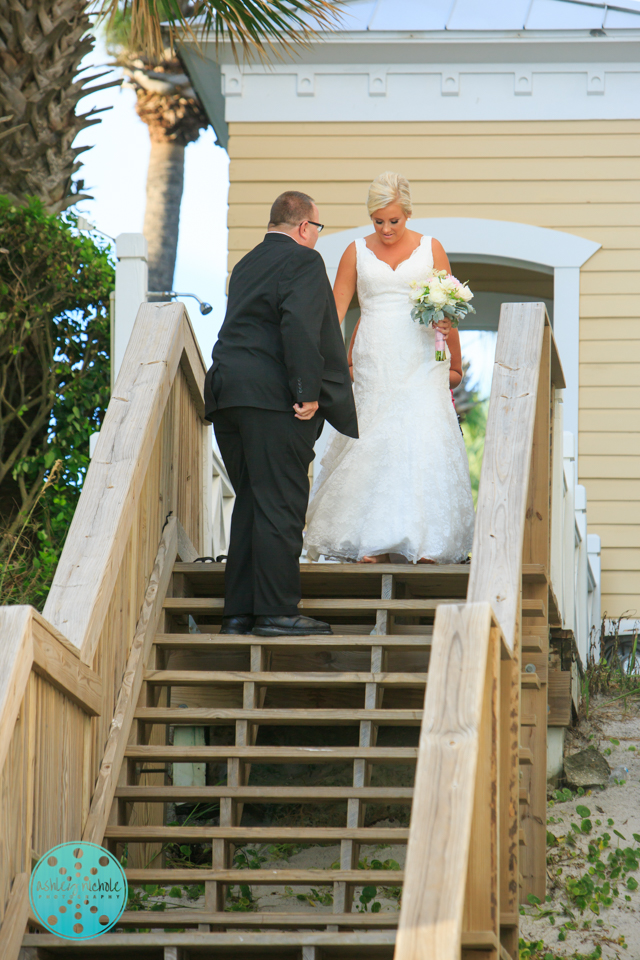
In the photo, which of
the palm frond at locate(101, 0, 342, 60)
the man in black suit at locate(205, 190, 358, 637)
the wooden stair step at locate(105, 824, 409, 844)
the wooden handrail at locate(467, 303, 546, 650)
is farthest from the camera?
the palm frond at locate(101, 0, 342, 60)

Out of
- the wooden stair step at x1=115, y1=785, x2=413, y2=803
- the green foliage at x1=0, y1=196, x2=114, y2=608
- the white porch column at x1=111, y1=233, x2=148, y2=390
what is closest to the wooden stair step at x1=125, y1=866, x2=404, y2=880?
the wooden stair step at x1=115, y1=785, x2=413, y2=803

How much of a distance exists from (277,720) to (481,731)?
1227 millimetres

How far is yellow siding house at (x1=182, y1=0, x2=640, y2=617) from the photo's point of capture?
7539 mm

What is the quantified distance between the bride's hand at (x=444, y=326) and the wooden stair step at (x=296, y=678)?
6.08ft

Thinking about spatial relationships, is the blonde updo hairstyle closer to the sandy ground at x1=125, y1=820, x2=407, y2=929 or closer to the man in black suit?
the man in black suit

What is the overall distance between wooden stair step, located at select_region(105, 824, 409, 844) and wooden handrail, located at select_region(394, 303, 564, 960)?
1.53 ft

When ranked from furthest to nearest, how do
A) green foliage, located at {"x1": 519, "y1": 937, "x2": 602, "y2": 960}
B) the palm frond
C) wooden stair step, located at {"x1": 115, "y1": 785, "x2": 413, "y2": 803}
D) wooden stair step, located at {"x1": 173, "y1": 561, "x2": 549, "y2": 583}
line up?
1. the palm frond
2. wooden stair step, located at {"x1": 173, "y1": 561, "x2": 549, "y2": 583}
3. green foliage, located at {"x1": 519, "y1": 937, "x2": 602, "y2": 960}
4. wooden stair step, located at {"x1": 115, "y1": 785, "x2": 413, "y2": 803}

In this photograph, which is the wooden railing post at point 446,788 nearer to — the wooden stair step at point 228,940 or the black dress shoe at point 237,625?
the wooden stair step at point 228,940

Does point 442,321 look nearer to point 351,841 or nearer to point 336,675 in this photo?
point 336,675

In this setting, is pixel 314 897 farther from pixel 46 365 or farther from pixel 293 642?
pixel 46 365

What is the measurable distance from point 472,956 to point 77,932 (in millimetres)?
1017

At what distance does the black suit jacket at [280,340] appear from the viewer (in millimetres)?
3746

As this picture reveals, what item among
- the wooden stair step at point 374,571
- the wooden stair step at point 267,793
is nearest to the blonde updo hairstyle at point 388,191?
the wooden stair step at point 374,571

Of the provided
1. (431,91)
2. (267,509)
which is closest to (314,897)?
(267,509)
